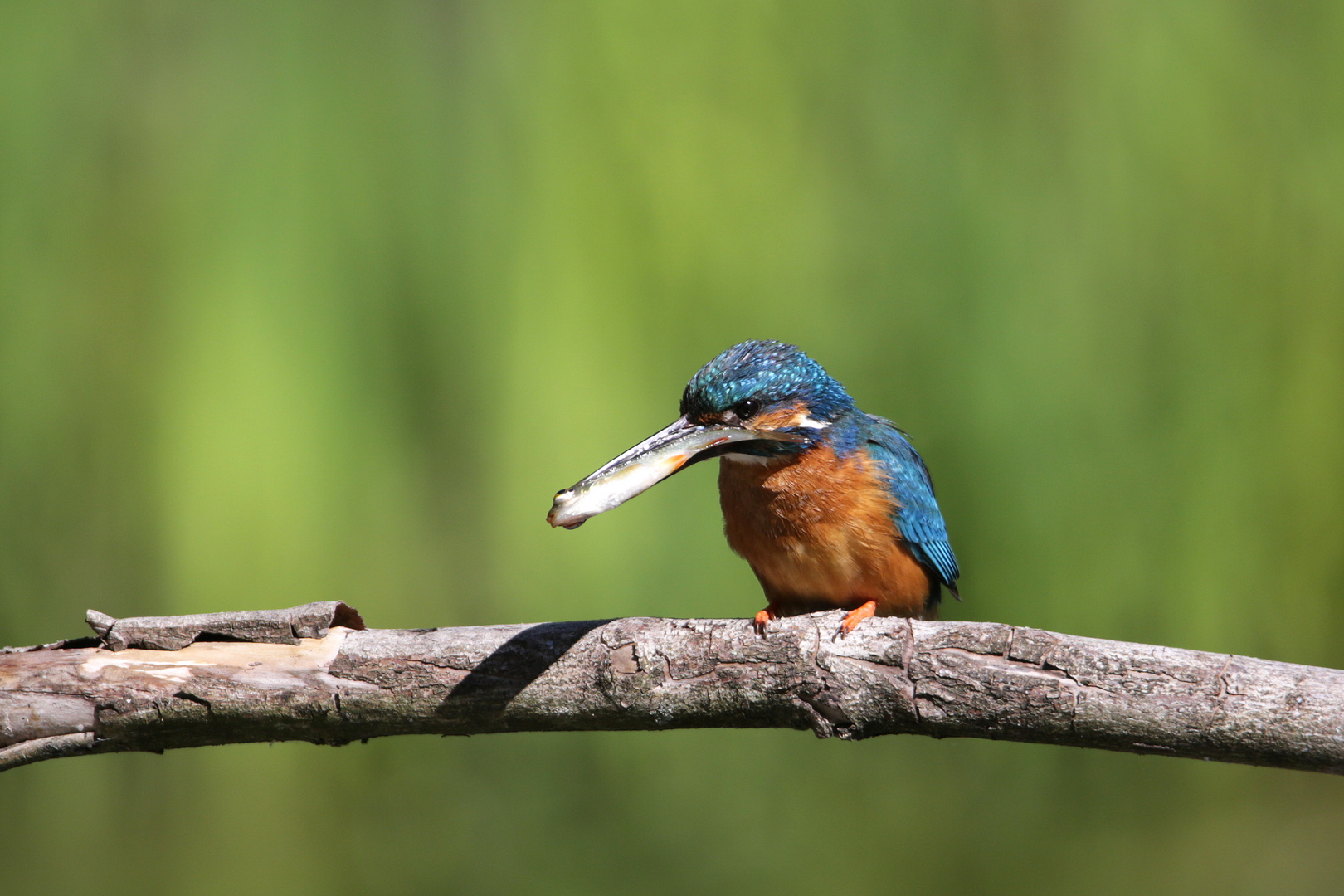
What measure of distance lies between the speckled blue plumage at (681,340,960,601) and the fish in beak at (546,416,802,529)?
0.15ft

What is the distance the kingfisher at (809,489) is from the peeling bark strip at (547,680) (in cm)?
35

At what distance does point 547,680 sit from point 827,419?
3.03ft

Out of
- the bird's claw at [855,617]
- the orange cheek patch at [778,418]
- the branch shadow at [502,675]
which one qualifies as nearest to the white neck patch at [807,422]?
the orange cheek patch at [778,418]

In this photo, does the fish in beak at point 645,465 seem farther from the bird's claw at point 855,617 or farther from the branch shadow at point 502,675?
the bird's claw at point 855,617

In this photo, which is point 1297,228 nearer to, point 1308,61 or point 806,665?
point 1308,61

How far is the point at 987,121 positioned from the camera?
10.7ft

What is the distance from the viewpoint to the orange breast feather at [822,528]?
2.00 metres

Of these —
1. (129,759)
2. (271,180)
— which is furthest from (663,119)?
(129,759)

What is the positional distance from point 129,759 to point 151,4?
2.46 meters

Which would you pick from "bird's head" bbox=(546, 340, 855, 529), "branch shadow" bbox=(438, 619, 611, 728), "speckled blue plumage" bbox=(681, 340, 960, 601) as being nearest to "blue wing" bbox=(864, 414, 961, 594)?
"speckled blue plumage" bbox=(681, 340, 960, 601)

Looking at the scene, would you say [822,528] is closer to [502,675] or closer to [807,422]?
[807,422]

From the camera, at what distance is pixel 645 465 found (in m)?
1.57

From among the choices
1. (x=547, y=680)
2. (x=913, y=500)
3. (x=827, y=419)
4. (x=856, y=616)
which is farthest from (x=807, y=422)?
Answer: (x=547, y=680)

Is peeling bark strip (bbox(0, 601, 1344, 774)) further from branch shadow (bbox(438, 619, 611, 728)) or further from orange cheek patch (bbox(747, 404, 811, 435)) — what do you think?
orange cheek patch (bbox(747, 404, 811, 435))
